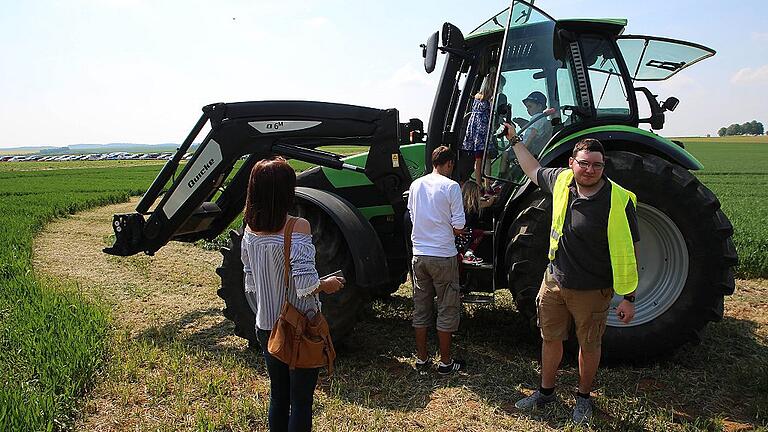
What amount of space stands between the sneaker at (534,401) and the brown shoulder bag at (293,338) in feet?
5.71

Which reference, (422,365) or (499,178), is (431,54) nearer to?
(499,178)

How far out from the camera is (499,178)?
514 cm

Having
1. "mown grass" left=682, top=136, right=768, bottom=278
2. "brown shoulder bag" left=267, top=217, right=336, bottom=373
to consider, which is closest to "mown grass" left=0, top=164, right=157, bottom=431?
"brown shoulder bag" left=267, top=217, right=336, bottom=373

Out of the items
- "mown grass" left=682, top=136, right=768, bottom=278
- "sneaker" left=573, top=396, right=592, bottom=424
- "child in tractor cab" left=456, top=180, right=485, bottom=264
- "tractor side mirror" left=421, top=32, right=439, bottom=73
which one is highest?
"tractor side mirror" left=421, top=32, right=439, bottom=73

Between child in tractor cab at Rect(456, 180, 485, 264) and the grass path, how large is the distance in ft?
2.81

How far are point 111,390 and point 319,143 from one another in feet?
9.34

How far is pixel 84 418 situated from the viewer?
13.0 feet

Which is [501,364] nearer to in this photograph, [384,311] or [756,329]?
[384,311]

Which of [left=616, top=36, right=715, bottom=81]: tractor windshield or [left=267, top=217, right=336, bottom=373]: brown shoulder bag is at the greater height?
[left=616, top=36, right=715, bottom=81]: tractor windshield

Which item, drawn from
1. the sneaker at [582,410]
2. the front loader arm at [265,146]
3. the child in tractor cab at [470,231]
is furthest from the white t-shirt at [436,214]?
the sneaker at [582,410]

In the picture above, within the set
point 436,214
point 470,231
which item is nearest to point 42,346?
point 436,214

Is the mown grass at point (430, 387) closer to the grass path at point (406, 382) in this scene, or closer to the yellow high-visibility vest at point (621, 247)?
the grass path at point (406, 382)

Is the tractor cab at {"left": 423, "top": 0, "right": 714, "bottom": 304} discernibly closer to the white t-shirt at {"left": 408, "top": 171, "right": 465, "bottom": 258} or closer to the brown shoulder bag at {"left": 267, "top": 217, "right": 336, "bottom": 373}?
the white t-shirt at {"left": 408, "top": 171, "right": 465, "bottom": 258}

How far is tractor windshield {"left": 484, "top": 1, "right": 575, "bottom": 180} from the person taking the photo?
16.3ft
